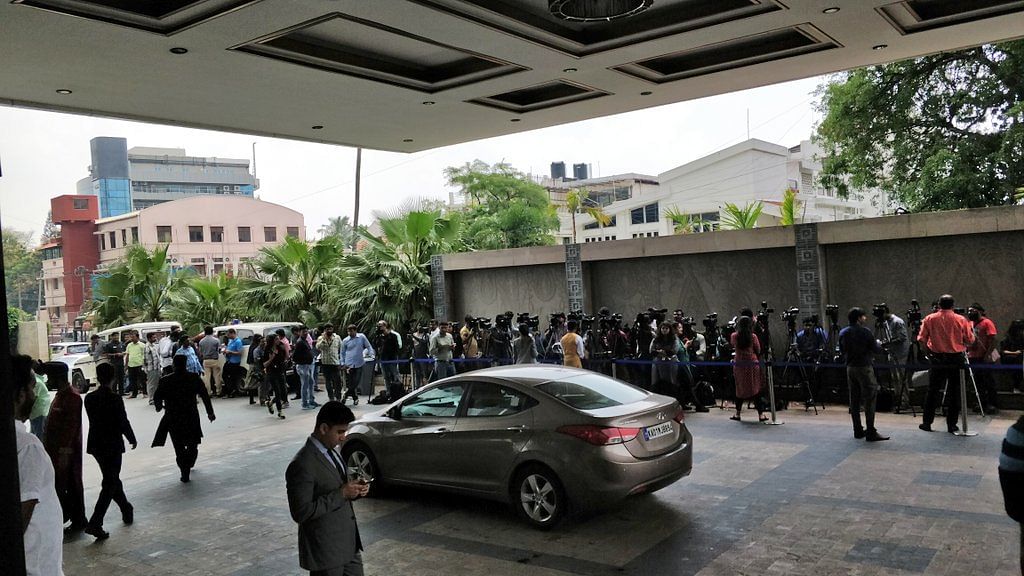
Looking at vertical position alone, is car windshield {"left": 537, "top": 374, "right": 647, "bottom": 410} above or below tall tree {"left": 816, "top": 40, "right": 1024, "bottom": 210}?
below

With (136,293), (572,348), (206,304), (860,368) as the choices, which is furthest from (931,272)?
(136,293)

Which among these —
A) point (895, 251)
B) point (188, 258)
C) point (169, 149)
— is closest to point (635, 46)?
point (895, 251)

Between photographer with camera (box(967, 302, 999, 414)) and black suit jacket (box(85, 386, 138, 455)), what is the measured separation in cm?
1157

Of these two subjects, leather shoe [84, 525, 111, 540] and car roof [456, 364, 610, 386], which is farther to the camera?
leather shoe [84, 525, 111, 540]

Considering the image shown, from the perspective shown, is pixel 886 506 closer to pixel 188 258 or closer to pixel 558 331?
pixel 558 331

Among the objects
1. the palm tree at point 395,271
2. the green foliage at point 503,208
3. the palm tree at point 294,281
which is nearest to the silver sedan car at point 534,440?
the palm tree at point 395,271

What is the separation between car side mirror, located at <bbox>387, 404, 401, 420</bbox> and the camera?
9.08 metres

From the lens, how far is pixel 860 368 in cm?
1073

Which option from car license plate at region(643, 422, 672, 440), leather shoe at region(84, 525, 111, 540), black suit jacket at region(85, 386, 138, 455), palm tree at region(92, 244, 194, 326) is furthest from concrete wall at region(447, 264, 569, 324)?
leather shoe at region(84, 525, 111, 540)

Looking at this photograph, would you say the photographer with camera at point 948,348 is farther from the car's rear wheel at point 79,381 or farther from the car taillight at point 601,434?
the car's rear wheel at point 79,381

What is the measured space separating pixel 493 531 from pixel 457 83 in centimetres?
675

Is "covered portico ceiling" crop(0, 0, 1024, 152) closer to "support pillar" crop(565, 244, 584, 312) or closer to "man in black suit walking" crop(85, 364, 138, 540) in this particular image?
"man in black suit walking" crop(85, 364, 138, 540)

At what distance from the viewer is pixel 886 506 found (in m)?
7.77

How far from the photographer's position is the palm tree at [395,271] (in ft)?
70.4
